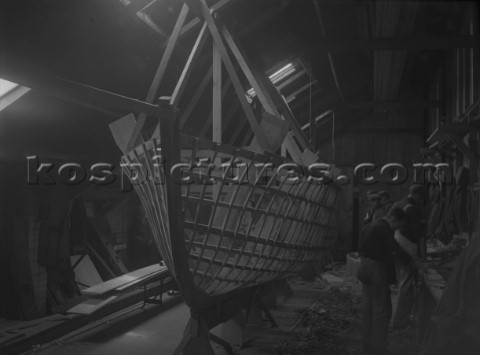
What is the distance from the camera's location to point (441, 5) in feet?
2.03

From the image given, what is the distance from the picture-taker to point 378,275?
368 centimetres

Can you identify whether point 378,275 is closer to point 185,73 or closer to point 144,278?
point 185,73

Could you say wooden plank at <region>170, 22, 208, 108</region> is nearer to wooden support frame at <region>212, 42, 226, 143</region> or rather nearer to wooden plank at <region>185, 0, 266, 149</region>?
wooden plank at <region>185, 0, 266, 149</region>

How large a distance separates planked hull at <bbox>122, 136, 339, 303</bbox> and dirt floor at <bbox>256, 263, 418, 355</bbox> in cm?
81

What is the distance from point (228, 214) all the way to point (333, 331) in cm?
244

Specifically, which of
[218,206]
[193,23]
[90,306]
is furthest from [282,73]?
[218,206]

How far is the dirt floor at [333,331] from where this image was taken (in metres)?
3.96

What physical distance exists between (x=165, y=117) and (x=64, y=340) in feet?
10.0

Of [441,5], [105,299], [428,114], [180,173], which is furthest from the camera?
[428,114]

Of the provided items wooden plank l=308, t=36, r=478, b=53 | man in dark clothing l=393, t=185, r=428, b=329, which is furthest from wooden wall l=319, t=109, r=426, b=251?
man in dark clothing l=393, t=185, r=428, b=329

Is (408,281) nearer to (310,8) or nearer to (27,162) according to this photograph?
(310,8)

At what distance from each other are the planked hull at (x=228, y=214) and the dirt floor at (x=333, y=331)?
81 centimetres

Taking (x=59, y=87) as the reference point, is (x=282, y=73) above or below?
above

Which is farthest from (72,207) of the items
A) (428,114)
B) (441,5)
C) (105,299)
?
(428,114)
